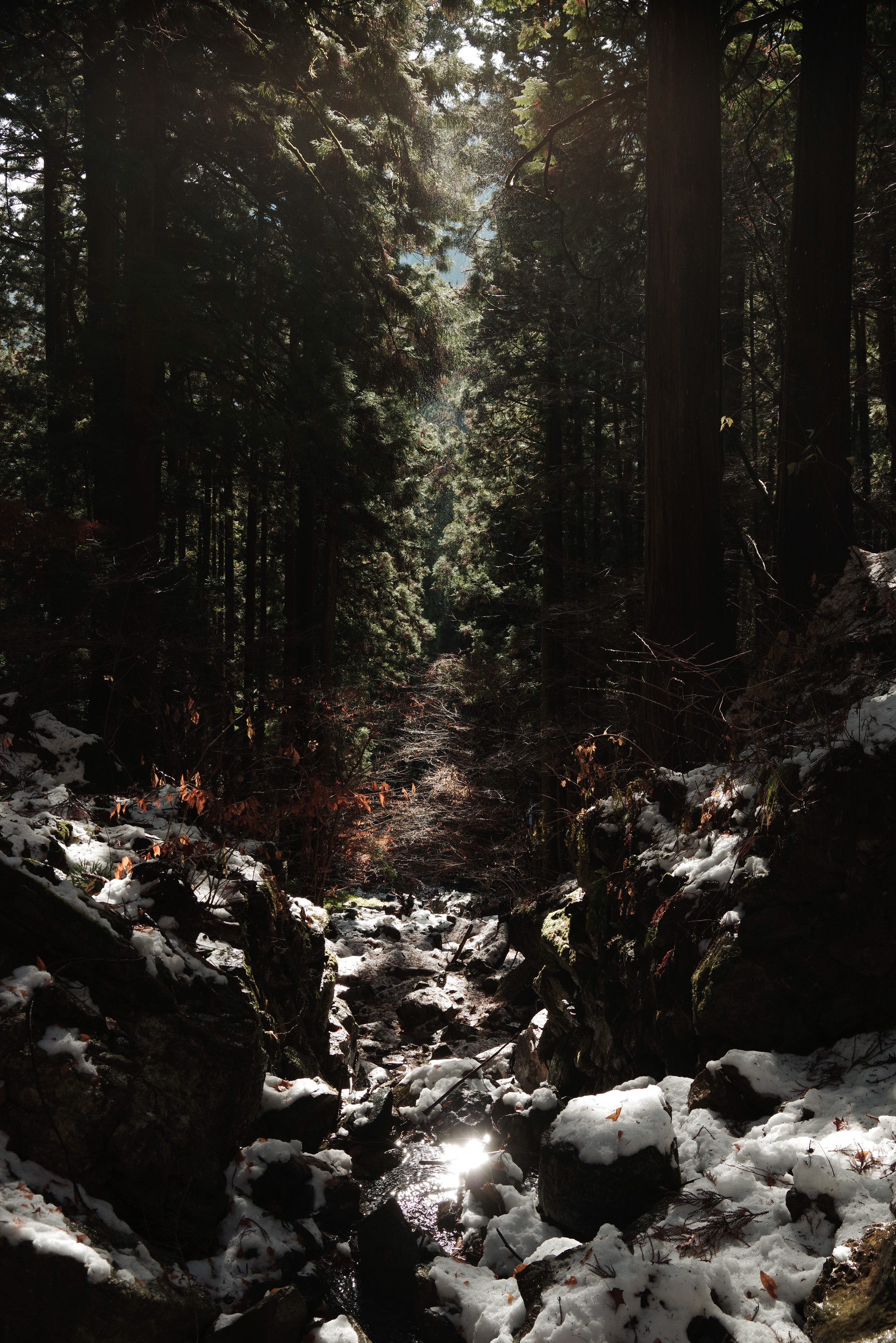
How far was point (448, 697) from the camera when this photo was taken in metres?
15.2

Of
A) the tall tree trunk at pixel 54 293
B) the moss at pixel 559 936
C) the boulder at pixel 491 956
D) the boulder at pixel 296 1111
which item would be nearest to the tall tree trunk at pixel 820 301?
the moss at pixel 559 936

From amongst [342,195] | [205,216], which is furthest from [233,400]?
[342,195]

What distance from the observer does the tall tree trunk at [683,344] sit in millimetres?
5977

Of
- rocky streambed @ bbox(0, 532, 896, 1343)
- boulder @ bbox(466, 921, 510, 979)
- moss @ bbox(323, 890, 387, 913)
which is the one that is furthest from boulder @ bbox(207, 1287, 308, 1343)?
moss @ bbox(323, 890, 387, 913)

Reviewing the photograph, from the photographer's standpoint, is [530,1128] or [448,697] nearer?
[530,1128]

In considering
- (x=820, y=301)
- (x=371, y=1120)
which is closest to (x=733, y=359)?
(x=820, y=301)

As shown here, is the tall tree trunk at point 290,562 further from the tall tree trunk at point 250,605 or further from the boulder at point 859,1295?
the boulder at point 859,1295

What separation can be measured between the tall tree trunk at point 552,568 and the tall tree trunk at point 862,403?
4761mm

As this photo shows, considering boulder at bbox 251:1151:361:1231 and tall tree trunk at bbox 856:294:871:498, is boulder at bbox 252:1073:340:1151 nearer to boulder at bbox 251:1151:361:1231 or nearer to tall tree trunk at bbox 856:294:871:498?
boulder at bbox 251:1151:361:1231

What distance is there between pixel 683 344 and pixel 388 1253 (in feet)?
20.8

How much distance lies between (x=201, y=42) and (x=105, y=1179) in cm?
1176

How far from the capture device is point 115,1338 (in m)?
3.03

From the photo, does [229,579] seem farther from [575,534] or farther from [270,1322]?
[270,1322]

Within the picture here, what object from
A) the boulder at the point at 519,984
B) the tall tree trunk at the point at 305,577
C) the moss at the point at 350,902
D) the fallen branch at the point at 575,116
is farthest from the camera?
the moss at the point at 350,902
